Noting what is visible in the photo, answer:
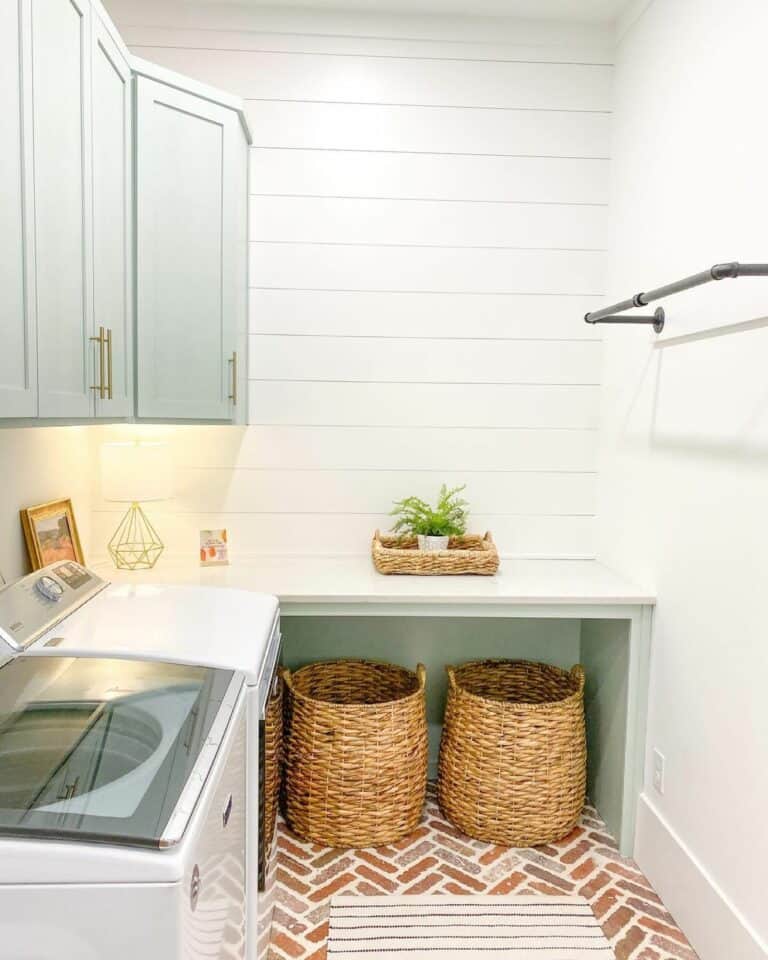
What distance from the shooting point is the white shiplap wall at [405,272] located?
8.86 feet

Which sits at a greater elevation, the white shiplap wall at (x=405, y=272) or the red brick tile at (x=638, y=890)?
the white shiplap wall at (x=405, y=272)

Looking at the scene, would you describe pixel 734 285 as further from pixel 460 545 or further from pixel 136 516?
pixel 136 516

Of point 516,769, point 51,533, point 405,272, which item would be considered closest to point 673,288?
point 405,272

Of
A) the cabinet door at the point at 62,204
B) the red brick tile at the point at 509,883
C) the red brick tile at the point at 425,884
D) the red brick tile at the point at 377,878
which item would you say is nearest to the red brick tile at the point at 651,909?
the red brick tile at the point at 509,883

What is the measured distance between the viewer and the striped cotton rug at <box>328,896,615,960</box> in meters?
1.97

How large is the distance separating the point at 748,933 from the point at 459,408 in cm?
178

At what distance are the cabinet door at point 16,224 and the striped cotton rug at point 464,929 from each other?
5.17 feet

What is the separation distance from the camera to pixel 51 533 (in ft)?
7.55

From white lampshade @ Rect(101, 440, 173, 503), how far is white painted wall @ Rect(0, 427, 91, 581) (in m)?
0.16

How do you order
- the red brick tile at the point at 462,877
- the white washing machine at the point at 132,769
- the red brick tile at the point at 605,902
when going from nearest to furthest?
1. the white washing machine at the point at 132,769
2. the red brick tile at the point at 605,902
3. the red brick tile at the point at 462,877

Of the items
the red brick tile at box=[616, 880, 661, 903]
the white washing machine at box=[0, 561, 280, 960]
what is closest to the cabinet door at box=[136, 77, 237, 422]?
the white washing machine at box=[0, 561, 280, 960]

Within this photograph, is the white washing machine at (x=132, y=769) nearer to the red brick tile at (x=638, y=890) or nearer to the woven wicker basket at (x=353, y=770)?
the woven wicker basket at (x=353, y=770)

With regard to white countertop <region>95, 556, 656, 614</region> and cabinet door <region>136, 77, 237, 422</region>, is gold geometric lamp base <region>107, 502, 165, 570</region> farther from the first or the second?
cabinet door <region>136, 77, 237, 422</region>

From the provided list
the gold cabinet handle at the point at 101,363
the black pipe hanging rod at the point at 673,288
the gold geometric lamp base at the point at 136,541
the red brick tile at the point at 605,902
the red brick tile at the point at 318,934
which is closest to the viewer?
the black pipe hanging rod at the point at 673,288
